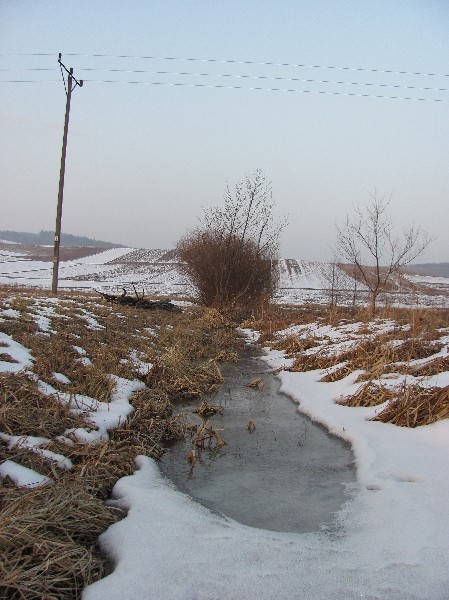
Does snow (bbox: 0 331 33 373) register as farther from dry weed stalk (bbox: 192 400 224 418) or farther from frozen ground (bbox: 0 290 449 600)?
dry weed stalk (bbox: 192 400 224 418)

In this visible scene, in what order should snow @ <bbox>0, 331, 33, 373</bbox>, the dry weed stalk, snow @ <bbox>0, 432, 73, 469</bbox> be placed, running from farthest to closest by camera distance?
1. the dry weed stalk
2. snow @ <bbox>0, 331, 33, 373</bbox>
3. snow @ <bbox>0, 432, 73, 469</bbox>

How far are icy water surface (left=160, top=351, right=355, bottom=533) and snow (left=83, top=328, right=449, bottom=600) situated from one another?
0.55 ft

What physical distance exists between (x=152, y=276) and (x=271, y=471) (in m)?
39.8

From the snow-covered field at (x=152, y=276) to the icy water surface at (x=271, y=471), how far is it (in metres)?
26.2

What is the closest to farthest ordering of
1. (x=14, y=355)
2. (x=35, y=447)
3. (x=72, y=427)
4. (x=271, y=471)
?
1. (x=35, y=447)
2. (x=271, y=471)
3. (x=72, y=427)
4. (x=14, y=355)

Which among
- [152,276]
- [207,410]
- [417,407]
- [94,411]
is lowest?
[207,410]

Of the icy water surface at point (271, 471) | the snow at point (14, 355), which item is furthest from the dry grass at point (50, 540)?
the snow at point (14, 355)

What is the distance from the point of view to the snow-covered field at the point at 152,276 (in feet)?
110

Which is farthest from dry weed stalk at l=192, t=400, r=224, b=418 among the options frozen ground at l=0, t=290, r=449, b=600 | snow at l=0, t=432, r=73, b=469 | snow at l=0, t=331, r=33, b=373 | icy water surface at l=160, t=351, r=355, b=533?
snow at l=0, t=432, r=73, b=469

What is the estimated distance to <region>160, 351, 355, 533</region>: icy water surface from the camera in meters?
3.20

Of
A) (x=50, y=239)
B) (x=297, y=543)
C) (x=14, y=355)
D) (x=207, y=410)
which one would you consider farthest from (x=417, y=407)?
(x=50, y=239)

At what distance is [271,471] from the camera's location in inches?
155

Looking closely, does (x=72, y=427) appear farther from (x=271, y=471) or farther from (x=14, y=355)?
(x=271, y=471)

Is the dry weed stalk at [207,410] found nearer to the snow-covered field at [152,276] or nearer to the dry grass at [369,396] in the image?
the dry grass at [369,396]
